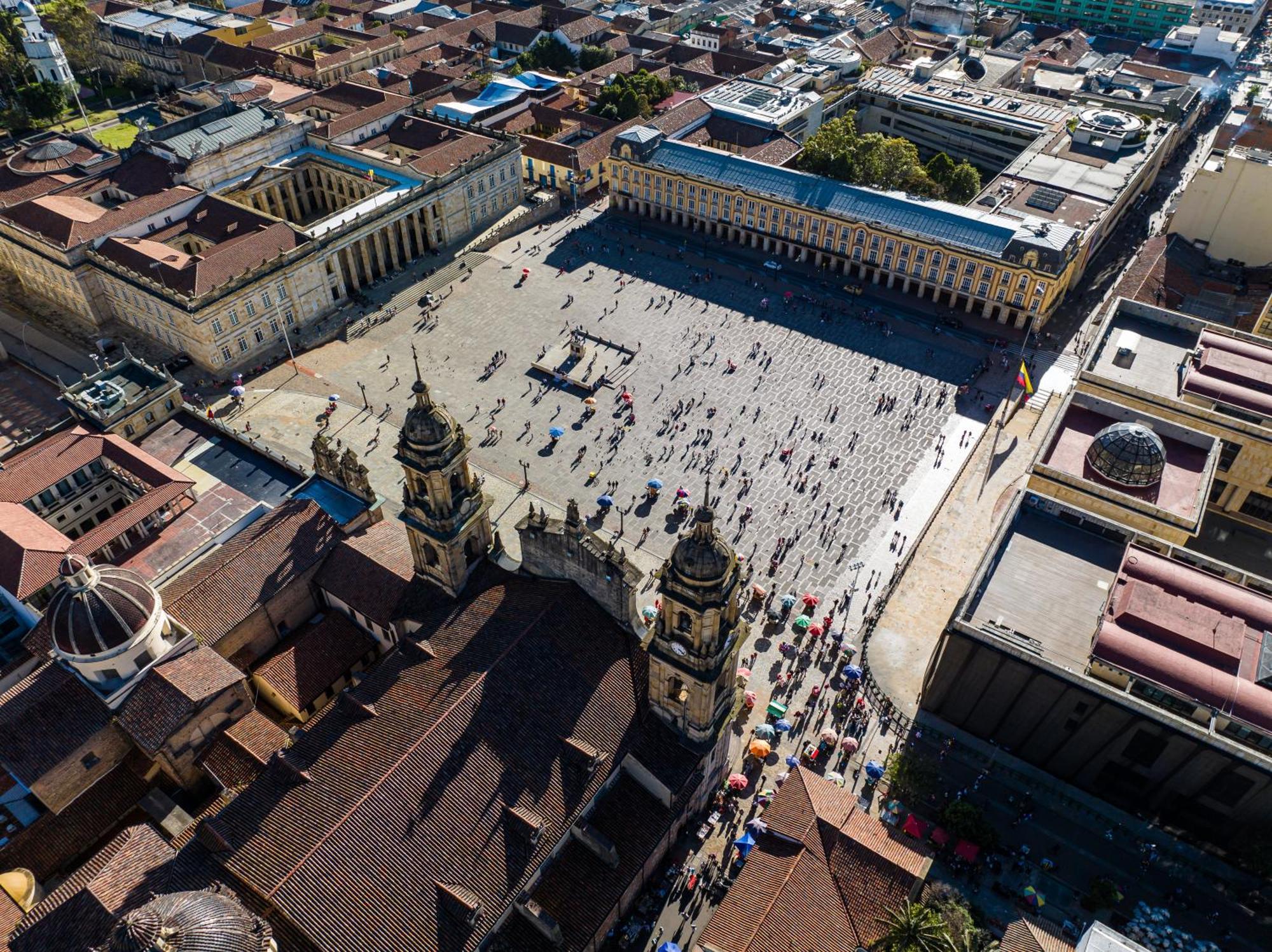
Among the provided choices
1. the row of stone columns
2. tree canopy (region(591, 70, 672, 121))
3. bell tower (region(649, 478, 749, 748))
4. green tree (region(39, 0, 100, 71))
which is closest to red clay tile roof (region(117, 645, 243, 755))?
bell tower (region(649, 478, 749, 748))

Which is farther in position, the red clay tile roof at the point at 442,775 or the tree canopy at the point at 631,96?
the tree canopy at the point at 631,96

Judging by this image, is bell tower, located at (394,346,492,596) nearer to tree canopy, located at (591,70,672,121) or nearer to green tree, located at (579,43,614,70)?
tree canopy, located at (591,70,672,121)

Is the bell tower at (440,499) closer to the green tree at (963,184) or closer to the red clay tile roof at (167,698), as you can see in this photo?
the red clay tile roof at (167,698)

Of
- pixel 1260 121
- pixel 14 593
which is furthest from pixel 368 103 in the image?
pixel 1260 121

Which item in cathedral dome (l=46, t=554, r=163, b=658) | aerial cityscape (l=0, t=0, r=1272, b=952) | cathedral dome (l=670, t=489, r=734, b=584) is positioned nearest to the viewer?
cathedral dome (l=670, t=489, r=734, b=584)

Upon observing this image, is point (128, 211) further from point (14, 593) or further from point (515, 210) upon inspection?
point (14, 593)

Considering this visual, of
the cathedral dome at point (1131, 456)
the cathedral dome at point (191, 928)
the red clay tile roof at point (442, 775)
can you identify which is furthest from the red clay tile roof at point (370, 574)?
the cathedral dome at point (1131, 456)
